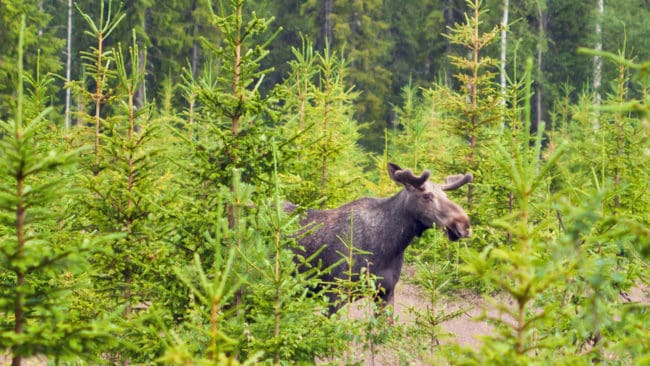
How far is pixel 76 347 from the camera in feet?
11.7

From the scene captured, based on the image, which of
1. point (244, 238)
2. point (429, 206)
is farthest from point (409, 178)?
point (244, 238)

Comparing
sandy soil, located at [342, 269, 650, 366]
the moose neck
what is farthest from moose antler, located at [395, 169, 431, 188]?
sandy soil, located at [342, 269, 650, 366]

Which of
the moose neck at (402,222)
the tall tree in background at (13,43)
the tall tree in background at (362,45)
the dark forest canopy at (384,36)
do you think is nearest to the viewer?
the moose neck at (402,222)

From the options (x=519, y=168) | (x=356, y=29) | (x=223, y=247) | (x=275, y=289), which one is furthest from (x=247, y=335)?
(x=356, y=29)

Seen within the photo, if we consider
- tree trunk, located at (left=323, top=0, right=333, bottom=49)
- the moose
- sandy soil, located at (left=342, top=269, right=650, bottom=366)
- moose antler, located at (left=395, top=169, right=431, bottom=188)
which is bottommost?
sandy soil, located at (left=342, top=269, right=650, bottom=366)

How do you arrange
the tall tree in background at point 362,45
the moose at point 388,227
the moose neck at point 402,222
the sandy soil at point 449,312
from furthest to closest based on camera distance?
the tall tree in background at point 362,45
the moose neck at point 402,222
the moose at point 388,227
the sandy soil at point 449,312

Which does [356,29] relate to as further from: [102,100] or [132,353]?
[132,353]

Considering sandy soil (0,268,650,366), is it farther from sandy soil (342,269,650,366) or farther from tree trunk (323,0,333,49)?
tree trunk (323,0,333,49)

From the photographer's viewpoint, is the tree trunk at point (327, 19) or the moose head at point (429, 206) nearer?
the moose head at point (429, 206)

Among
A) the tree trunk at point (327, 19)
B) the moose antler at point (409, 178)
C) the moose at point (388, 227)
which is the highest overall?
the tree trunk at point (327, 19)

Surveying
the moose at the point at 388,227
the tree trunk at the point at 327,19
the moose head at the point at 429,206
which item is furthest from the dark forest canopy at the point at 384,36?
the moose head at the point at 429,206

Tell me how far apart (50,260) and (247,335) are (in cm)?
171

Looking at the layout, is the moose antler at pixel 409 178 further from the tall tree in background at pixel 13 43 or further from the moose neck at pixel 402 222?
the tall tree in background at pixel 13 43

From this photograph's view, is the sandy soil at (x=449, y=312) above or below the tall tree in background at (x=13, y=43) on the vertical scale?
below
